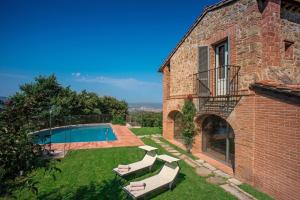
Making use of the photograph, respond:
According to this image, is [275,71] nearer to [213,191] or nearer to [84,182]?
[213,191]

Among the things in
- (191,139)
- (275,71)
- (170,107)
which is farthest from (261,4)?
(170,107)

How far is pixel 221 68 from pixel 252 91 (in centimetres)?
292

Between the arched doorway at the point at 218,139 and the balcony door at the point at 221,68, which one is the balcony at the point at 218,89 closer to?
the balcony door at the point at 221,68

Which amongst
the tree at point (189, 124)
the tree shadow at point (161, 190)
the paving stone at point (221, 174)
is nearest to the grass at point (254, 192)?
the paving stone at point (221, 174)

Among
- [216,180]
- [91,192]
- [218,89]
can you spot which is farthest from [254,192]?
[91,192]

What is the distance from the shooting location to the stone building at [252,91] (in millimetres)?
6430

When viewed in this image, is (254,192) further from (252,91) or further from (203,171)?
(252,91)

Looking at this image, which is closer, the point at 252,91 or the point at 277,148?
the point at 277,148

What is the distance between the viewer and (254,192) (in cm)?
701

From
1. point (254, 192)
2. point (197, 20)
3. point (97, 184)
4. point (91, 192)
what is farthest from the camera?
point (197, 20)

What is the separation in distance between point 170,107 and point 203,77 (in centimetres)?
510

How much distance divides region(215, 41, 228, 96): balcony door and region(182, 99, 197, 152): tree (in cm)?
214

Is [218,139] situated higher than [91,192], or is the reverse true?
[218,139]

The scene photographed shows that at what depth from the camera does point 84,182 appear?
324 inches
